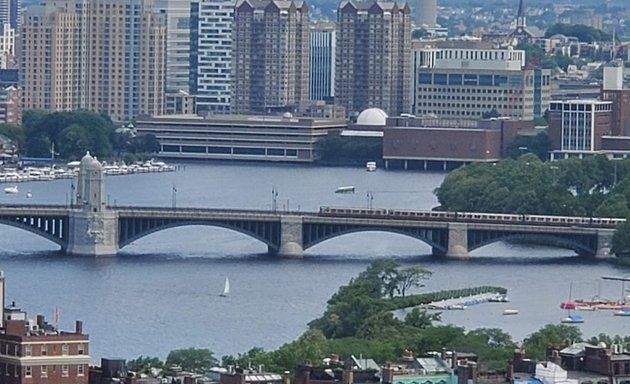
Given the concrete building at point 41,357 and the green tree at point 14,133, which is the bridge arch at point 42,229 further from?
the green tree at point 14,133

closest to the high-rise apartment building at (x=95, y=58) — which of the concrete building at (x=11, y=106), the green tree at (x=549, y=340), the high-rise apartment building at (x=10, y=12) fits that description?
the concrete building at (x=11, y=106)

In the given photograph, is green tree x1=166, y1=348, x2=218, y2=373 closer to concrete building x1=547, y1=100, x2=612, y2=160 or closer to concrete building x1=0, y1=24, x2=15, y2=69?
concrete building x1=547, y1=100, x2=612, y2=160

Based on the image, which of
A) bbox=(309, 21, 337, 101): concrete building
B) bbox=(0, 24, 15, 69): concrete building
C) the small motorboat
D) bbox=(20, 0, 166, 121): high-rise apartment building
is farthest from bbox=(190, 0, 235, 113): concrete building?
the small motorboat

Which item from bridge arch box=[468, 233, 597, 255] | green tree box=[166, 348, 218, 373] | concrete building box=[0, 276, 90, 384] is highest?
concrete building box=[0, 276, 90, 384]

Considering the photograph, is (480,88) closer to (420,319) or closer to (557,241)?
(557,241)

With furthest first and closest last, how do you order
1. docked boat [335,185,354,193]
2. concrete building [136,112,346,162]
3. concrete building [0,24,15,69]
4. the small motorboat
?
concrete building [0,24,15,69] → concrete building [136,112,346,162] → docked boat [335,185,354,193] → the small motorboat

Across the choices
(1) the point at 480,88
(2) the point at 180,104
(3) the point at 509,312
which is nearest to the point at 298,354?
(3) the point at 509,312
